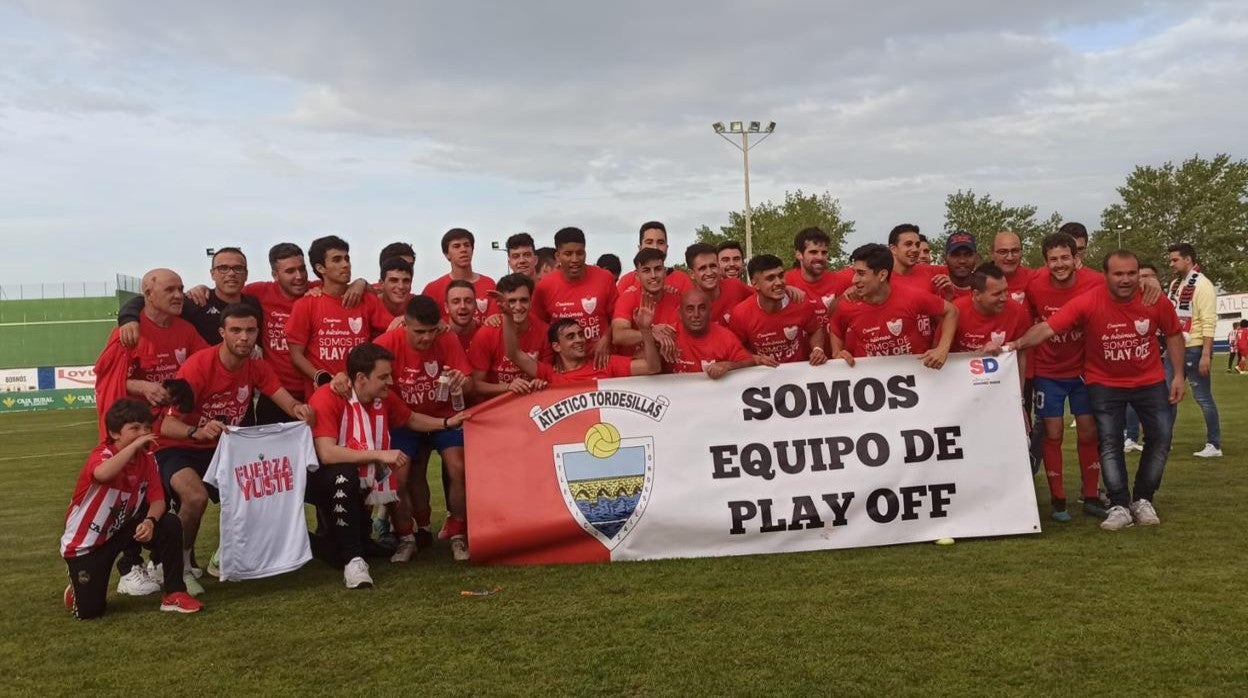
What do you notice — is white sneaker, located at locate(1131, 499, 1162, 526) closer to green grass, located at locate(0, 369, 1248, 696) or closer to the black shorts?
green grass, located at locate(0, 369, 1248, 696)

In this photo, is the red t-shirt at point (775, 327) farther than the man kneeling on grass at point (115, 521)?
Yes

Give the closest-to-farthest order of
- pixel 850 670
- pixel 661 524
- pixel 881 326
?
pixel 850 670, pixel 661 524, pixel 881 326

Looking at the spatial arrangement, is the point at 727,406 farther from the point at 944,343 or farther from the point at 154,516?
the point at 154,516

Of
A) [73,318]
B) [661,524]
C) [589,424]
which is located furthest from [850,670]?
[73,318]

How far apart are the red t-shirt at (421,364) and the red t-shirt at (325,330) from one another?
0.30m

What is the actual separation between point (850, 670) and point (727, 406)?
2.72 metres

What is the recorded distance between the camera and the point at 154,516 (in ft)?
18.1

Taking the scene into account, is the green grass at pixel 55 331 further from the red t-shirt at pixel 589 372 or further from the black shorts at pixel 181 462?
the red t-shirt at pixel 589 372

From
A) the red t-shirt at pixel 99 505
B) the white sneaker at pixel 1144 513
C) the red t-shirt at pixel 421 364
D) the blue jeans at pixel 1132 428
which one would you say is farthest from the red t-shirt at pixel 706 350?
the blue jeans at pixel 1132 428

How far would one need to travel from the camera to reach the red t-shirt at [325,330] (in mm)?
6547

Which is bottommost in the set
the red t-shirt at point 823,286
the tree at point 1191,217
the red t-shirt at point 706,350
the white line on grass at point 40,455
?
the white line on grass at point 40,455

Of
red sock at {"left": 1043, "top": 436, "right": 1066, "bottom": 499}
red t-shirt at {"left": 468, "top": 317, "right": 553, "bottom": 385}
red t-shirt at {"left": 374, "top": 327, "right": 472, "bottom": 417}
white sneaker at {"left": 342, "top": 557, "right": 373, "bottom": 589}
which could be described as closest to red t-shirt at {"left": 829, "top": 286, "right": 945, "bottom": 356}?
red sock at {"left": 1043, "top": 436, "right": 1066, "bottom": 499}

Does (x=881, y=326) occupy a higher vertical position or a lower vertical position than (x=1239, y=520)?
higher

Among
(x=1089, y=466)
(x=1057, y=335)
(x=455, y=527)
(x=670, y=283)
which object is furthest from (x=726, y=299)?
(x=1089, y=466)
